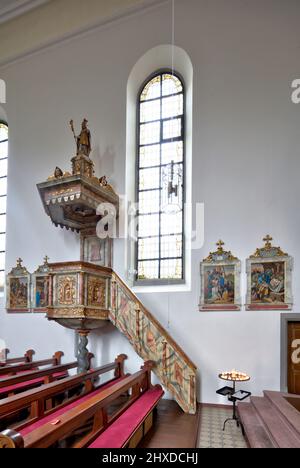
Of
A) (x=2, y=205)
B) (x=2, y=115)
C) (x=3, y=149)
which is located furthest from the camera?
(x=3, y=149)

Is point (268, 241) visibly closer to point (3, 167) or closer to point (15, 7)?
point (3, 167)

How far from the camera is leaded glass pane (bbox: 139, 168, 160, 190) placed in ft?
28.0

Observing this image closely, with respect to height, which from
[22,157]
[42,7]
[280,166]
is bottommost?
[280,166]

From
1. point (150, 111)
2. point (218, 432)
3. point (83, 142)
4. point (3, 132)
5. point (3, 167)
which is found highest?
point (3, 132)

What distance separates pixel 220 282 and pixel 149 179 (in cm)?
321

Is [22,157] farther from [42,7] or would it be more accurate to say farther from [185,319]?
[185,319]

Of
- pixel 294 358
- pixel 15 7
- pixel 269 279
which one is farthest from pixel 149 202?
pixel 15 7

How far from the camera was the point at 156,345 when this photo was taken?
6.49 metres

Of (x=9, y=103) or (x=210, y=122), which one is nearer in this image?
(x=210, y=122)

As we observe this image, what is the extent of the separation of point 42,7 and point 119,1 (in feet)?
8.81

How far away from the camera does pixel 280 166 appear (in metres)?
6.95
